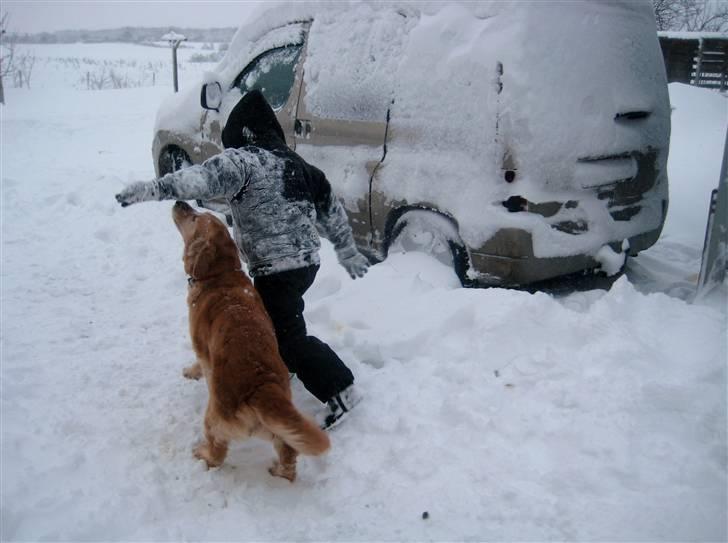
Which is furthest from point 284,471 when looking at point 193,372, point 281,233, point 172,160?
point 172,160

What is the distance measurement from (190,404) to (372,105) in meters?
2.37

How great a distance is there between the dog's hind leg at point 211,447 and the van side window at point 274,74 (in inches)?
121

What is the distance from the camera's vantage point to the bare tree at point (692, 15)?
10305mm

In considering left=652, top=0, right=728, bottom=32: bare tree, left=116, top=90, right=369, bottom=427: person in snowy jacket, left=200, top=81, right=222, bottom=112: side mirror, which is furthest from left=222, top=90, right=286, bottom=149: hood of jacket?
left=652, top=0, right=728, bottom=32: bare tree

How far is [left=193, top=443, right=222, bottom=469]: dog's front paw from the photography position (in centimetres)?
250

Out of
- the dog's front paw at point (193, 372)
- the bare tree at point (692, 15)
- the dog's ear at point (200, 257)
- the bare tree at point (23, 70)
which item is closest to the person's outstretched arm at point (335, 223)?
the dog's ear at point (200, 257)

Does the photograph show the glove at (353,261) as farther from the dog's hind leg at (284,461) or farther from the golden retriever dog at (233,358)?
the dog's hind leg at (284,461)

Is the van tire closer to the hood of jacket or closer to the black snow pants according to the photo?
the black snow pants

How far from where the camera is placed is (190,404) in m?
2.99

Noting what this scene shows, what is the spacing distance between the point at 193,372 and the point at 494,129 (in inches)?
89.6

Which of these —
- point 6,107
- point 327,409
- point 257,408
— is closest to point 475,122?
point 327,409

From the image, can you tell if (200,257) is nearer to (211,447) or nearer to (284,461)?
(211,447)

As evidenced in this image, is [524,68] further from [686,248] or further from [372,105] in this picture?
[686,248]

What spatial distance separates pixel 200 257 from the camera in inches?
105
